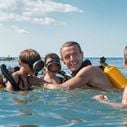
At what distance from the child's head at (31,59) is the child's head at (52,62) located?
0.36 metres

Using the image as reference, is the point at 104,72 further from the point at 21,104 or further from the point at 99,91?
the point at 21,104

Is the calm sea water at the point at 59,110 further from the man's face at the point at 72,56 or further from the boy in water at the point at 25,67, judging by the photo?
the man's face at the point at 72,56

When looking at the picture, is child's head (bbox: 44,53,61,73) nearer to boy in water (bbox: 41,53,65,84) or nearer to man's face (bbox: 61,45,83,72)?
boy in water (bbox: 41,53,65,84)

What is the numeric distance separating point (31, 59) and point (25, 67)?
26 cm

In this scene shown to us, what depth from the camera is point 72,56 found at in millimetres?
8734

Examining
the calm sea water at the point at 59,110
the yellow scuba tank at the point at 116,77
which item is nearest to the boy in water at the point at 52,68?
the calm sea water at the point at 59,110

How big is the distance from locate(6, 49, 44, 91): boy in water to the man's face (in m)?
0.56

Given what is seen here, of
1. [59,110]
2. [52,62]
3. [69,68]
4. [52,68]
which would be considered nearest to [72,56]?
[69,68]

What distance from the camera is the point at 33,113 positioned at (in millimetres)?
6324

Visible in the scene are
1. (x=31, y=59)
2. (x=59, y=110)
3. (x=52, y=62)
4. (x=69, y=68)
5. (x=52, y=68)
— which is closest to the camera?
(x=59, y=110)

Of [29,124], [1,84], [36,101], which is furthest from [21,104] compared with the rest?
[1,84]

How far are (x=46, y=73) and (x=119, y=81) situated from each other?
1.79 m

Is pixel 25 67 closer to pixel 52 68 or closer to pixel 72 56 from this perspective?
pixel 52 68

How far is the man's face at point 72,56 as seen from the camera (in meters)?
8.74
